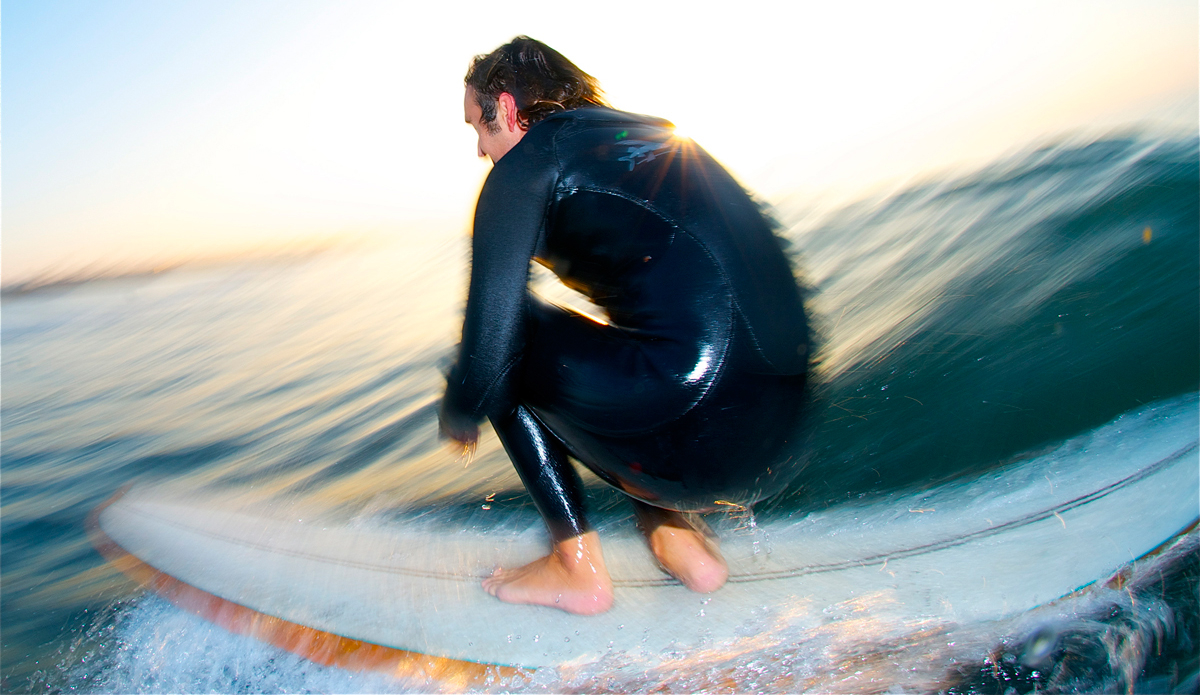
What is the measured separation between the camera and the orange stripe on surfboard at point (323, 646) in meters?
1.03

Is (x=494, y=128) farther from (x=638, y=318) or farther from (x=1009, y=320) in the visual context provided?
(x=1009, y=320)

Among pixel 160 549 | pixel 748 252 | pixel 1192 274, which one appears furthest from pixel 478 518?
pixel 1192 274

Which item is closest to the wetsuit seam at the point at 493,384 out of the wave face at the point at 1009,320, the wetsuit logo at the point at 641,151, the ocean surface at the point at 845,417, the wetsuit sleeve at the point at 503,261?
the wetsuit sleeve at the point at 503,261

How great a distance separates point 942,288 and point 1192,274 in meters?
0.50

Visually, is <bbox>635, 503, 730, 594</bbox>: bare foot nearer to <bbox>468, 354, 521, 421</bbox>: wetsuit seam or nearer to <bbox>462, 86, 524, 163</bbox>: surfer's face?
<bbox>468, 354, 521, 421</bbox>: wetsuit seam

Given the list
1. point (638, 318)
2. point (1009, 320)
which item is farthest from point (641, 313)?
point (1009, 320)

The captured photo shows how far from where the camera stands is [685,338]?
856mm

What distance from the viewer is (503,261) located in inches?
34.6

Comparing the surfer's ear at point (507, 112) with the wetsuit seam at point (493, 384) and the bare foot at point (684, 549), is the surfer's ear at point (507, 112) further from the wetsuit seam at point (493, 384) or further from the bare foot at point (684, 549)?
the bare foot at point (684, 549)

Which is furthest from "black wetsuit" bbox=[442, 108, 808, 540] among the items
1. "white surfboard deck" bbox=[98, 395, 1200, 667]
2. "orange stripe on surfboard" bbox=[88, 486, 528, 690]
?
"orange stripe on surfboard" bbox=[88, 486, 528, 690]

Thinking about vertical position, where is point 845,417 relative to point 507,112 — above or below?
below

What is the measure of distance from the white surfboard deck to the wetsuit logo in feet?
2.05

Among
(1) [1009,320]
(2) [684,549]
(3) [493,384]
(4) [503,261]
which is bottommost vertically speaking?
(1) [1009,320]

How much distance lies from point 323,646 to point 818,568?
2.46 ft
